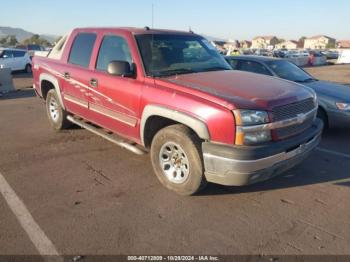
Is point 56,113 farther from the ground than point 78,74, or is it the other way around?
point 78,74

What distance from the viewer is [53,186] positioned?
4.48 metres

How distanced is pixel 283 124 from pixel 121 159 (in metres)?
2.65

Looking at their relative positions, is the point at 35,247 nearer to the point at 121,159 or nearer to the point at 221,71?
the point at 121,159

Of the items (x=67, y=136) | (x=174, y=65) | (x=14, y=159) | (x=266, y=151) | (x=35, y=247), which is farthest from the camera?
(x=67, y=136)

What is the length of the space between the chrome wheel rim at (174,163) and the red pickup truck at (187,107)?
0.04 feet

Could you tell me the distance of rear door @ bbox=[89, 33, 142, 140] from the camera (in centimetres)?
456

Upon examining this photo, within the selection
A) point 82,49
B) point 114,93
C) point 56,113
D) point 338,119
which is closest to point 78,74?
point 82,49

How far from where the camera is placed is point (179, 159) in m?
4.16

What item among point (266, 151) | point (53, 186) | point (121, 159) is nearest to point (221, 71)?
point (266, 151)

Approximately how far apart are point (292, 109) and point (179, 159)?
4.63 ft

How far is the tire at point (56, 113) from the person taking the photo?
6613 millimetres

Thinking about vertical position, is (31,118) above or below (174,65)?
below

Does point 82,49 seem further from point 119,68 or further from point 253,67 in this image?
point 253,67

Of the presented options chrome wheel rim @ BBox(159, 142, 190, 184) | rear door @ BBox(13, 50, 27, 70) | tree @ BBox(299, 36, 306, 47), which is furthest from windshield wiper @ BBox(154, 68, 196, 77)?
tree @ BBox(299, 36, 306, 47)
